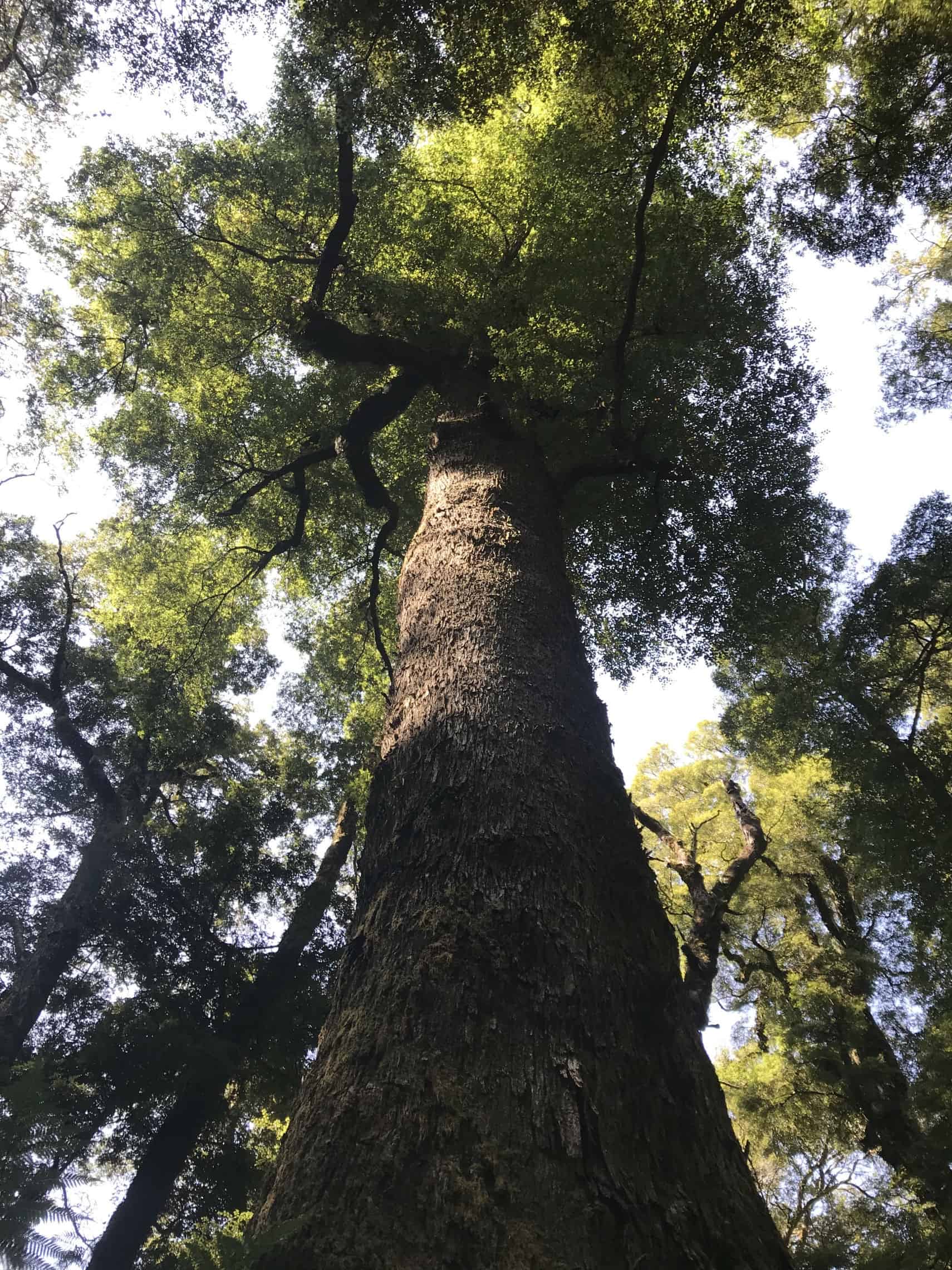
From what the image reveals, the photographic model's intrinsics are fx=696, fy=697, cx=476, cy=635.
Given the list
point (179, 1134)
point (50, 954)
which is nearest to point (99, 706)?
point (50, 954)

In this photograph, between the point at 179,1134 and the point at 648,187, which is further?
the point at 179,1134

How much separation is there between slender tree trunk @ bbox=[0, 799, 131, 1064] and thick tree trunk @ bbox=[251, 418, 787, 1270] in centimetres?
677

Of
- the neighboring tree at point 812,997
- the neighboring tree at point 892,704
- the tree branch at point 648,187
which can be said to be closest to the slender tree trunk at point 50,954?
the neighboring tree at point 812,997

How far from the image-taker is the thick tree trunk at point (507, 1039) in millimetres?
1330

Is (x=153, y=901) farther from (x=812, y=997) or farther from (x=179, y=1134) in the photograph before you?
(x=812, y=997)

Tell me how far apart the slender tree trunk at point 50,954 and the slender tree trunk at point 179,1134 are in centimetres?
170

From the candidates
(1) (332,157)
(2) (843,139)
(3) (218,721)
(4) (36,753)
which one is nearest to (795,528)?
(2) (843,139)

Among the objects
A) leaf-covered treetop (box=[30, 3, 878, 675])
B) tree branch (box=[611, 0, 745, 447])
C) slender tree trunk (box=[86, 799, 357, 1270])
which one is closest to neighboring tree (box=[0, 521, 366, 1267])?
slender tree trunk (box=[86, 799, 357, 1270])

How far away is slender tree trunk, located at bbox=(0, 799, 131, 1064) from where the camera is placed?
757cm

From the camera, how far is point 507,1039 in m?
1.68

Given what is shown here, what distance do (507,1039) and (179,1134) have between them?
638 cm

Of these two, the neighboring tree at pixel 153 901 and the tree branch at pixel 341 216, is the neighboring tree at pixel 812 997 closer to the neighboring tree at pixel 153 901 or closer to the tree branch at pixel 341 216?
the neighboring tree at pixel 153 901

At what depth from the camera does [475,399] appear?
619 centimetres

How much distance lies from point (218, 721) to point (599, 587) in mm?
6228
